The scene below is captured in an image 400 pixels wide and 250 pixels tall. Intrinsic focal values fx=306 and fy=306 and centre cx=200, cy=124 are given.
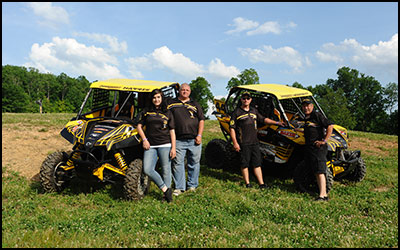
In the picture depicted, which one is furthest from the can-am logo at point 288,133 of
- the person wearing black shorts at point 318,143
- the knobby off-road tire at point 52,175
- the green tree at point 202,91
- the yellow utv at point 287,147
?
the green tree at point 202,91

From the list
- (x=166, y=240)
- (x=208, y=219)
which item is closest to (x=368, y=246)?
(x=208, y=219)

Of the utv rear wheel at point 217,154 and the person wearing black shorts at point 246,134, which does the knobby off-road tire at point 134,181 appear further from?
the utv rear wheel at point 217,154

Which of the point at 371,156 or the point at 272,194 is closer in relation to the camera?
the point at 272,194

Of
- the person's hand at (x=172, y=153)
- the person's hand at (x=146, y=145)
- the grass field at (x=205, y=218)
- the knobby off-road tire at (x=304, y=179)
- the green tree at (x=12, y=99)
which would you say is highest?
the green tree at (x=12, y=99)

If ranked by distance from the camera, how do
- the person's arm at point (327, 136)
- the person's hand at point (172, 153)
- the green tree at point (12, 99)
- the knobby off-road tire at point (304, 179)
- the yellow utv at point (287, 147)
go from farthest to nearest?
1. the green tree at point (12, 99)
2. the yellow utv at point (287, 147)
3. the knobby off-road tire at point (304, 179)
4. the person's arm at point (327, 136)
5. the person's hand at point (172, 153)

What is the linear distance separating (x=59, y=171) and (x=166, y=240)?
3090mm

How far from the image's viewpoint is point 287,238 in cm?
419

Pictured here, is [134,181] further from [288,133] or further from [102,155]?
[288,133]

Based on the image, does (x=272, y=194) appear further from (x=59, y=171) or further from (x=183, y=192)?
(x=59, y=171)

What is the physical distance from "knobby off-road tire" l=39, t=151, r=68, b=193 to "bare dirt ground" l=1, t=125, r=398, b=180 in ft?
5.24

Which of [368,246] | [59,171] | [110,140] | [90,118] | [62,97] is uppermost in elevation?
[62,97]

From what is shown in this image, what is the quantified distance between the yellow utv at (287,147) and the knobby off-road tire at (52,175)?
158 inches

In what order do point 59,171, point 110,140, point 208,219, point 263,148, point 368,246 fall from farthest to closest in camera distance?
point 263,148
point 59,171
point 110,140
point 208,219
point 368,246

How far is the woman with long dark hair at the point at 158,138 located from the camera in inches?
219
